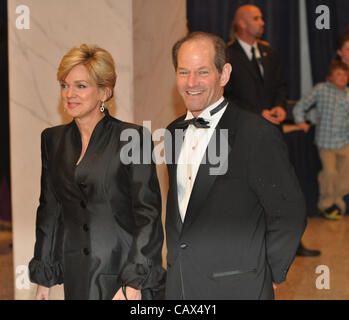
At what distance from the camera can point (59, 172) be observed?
288 centimetres

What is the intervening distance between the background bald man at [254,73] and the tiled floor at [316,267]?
125 cm

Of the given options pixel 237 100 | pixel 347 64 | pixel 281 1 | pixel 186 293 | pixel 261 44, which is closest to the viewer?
pixel 186 293

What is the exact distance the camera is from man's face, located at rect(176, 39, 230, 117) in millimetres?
2643

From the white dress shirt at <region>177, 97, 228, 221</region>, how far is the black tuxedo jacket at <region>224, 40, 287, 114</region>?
229 centimetres

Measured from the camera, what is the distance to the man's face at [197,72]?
8.67 ft

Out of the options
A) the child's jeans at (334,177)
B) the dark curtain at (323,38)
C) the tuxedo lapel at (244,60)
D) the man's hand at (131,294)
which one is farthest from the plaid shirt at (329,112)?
the man's hand at (131,294)

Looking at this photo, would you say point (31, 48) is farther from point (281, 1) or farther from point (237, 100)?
point (281, 1)

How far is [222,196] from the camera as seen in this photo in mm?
2658

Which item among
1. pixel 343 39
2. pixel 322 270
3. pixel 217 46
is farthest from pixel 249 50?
pixel 217 46

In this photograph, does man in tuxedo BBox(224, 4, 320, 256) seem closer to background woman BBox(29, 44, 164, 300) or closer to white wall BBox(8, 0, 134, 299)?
white wall BBox(8, 0, 134, 299)

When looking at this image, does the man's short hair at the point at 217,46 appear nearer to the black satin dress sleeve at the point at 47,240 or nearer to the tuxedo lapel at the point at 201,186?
the tuxedo lapel at the point at 201,186

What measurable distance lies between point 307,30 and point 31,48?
5.74m

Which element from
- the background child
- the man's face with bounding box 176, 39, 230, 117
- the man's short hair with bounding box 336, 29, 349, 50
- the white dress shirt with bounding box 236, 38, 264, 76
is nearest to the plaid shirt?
the background child

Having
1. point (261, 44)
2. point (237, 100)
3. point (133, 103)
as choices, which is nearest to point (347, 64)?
point (261, 44)
